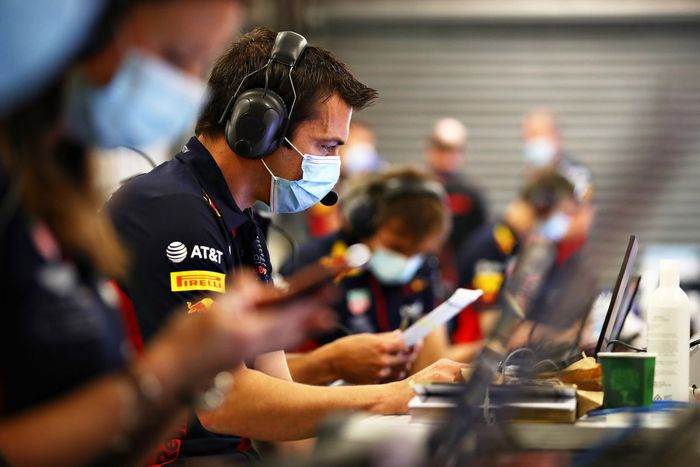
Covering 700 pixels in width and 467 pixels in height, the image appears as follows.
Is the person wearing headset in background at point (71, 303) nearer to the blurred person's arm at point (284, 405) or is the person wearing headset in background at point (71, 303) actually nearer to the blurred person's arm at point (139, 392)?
the blurred person's arm at point (139, 392)

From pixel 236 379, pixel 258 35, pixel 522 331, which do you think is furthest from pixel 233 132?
pixel 522 331

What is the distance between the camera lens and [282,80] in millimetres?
2416

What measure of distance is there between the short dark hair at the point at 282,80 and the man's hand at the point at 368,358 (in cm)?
60

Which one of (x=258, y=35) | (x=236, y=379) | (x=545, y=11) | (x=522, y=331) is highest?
(x=545, y=11)

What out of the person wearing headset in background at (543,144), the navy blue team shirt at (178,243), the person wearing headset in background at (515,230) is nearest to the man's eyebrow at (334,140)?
the navy blue team shirt at (178,243)

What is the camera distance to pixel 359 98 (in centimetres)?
249

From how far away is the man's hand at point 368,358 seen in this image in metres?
2.73

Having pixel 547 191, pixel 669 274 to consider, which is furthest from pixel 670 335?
pixel 547 191

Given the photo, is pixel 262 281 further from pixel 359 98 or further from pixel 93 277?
pixel 93 277

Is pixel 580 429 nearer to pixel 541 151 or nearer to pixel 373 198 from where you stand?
pixel 373 198

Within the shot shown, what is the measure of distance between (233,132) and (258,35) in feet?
0.93

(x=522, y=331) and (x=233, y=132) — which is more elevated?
(x=233, y=132)

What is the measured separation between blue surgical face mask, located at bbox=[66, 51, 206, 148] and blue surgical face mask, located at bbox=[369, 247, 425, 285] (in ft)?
8.19

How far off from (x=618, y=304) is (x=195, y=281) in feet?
3.25
